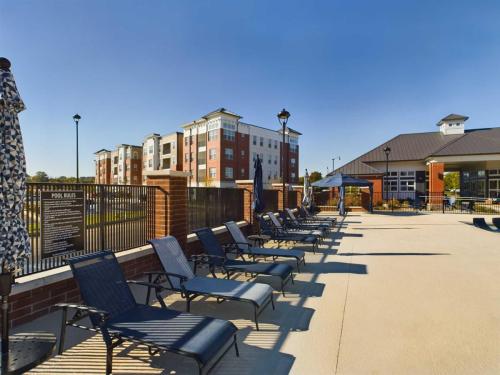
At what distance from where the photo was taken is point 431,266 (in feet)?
24.7

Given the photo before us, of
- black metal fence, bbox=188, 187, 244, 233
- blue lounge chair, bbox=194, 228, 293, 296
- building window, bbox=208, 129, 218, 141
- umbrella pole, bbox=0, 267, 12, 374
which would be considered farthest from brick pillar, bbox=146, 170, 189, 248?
building window, bbox=208, 129, 218, 141

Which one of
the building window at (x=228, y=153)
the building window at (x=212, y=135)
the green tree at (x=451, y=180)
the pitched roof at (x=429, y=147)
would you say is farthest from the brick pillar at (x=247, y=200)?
the green tree at (x=451, y=180)

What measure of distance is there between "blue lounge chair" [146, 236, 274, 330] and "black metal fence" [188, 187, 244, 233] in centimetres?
294

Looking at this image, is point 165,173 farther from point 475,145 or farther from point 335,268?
point 475,145

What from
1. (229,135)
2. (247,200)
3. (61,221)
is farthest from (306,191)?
(229,135)

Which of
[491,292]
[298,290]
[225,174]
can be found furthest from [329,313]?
[225,174]

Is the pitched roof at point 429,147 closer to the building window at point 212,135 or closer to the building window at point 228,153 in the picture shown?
the building window at point 228,153

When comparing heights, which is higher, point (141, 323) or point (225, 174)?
point (225, 174)

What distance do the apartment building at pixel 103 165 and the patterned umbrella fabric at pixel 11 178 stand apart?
92733mm

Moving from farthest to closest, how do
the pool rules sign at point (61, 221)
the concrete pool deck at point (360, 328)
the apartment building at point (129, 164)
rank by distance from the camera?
the apartment building at point (129, 164) → the pool rules sign at point (61, 221) → the concrete pool deck at point (360, 328)

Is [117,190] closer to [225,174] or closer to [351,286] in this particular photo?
[351,286]

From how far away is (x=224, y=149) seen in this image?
50.9 metres

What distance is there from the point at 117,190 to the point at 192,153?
5079 centimetres

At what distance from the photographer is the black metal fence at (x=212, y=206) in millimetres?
8375
